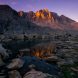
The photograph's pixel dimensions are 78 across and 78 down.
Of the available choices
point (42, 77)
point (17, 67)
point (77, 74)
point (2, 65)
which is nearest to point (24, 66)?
point (17, 67)

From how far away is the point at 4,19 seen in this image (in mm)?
167250

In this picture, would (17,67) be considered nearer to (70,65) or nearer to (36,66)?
(36,66)

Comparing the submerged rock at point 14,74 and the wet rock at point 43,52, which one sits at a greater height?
the submerged rock at point 14,74

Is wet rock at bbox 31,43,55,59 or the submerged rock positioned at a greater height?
the submerged rock

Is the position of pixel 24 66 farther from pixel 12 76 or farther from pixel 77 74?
pixel 77 74

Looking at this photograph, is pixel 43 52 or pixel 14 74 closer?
pixel 14 74

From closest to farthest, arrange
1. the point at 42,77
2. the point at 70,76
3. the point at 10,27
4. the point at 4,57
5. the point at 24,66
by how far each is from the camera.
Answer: the point at 42,77, the point at 70,76, the point at 24,66, the point at 4,57, the point at 10,27

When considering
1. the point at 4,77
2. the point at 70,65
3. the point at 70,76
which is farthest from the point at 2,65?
the point at 70,65

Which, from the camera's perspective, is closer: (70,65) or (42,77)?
(42,77)

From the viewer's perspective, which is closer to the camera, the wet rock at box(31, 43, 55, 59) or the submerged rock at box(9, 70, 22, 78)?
the submerged rock at box(9, 70, 22, 78)

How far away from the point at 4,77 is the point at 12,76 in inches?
24.3

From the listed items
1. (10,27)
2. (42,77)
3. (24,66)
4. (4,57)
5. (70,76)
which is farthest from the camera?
(10,27)

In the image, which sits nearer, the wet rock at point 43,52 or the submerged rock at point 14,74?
the submerged rock at point 14,74

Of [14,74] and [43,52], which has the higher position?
[14,74]
